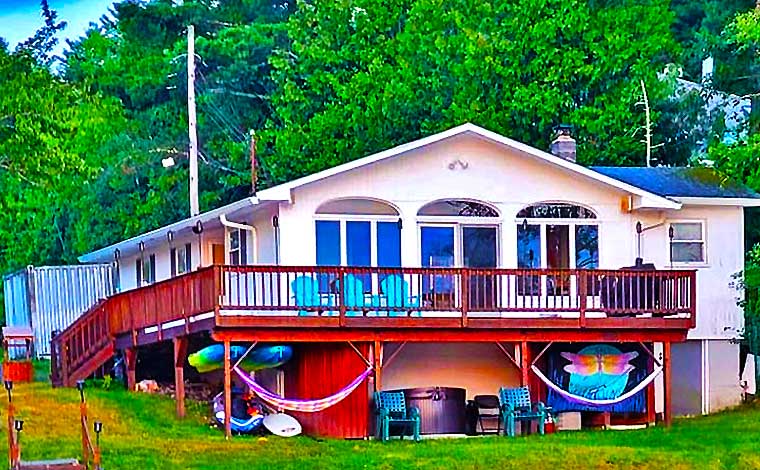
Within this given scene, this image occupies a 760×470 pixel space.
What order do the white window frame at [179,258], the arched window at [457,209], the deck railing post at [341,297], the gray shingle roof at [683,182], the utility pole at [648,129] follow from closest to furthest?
the deck railing post at [341,297]
the arched window at [457,209]
the gray shingle roof at [683,182]
the white window frame at [179,258]
the utility pole at [648,129]

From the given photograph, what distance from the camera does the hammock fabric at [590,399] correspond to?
83.5 feet

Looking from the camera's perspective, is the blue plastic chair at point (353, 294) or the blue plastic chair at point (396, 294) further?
the blue plastic chair at point (396, 294)

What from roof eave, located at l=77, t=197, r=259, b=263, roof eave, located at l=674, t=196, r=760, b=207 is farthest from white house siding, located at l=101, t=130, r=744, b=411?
roof eave, located at l=77, t=197, r=259, b=263

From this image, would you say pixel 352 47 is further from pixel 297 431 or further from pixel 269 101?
pixel 297 431

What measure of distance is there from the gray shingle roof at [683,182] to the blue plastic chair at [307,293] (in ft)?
25.9

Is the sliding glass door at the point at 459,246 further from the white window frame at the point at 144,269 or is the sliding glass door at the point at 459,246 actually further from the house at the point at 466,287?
the white window frame at the point at 144,269

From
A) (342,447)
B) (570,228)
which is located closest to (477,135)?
(570,228)

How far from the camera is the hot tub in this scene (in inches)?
996

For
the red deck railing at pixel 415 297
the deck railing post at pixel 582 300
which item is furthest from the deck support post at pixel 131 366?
the deck railing post at pixel 582 300

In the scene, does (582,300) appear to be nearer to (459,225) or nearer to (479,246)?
(479,246)

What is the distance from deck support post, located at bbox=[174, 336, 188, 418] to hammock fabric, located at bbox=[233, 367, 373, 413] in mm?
1129

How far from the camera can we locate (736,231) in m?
29.0

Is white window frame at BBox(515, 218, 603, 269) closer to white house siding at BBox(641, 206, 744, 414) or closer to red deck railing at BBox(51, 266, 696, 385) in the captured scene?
red deck railing at BBox(51, 266, 696, 385)

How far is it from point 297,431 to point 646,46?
19.3 metres
